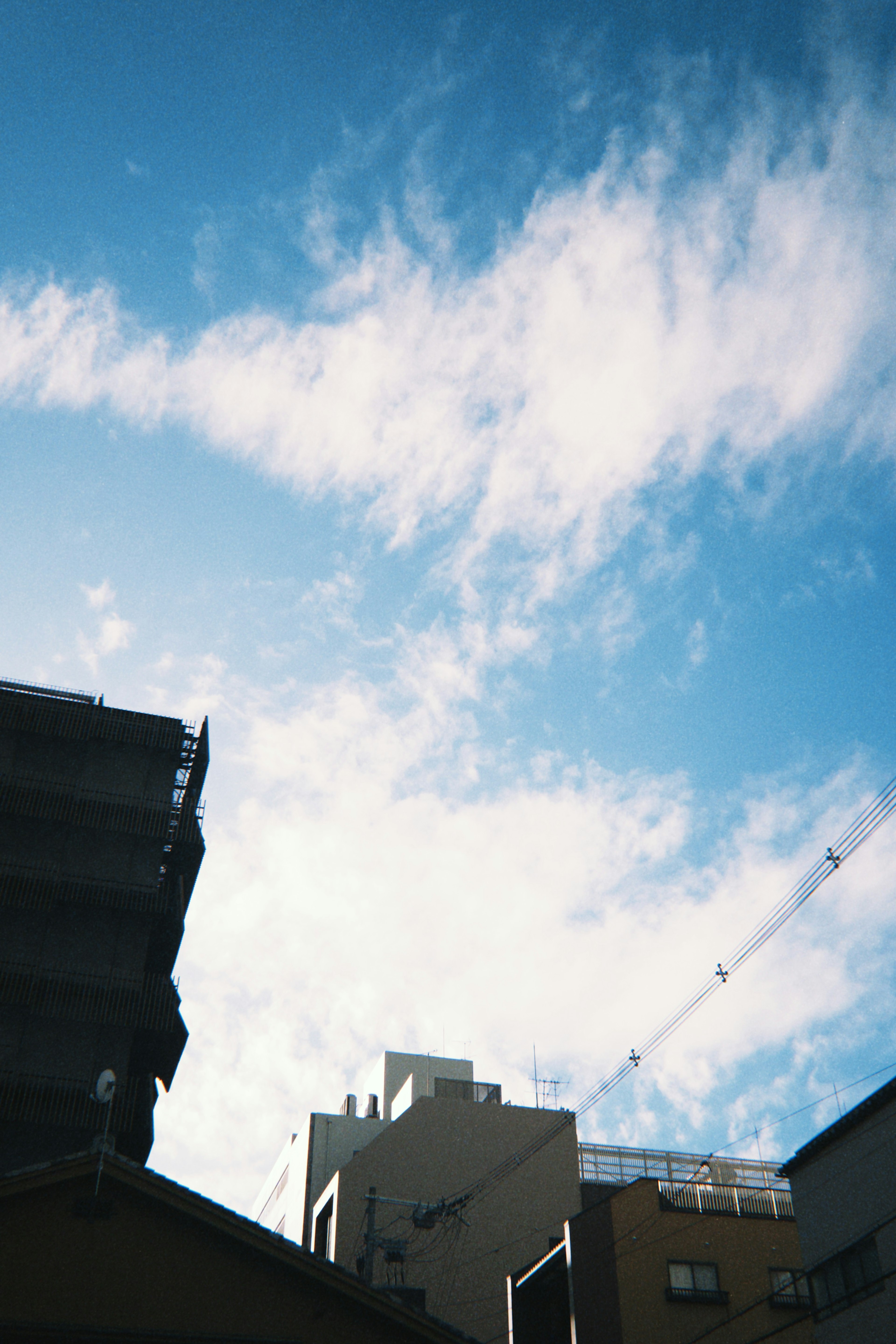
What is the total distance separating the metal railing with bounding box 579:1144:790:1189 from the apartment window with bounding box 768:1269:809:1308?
16.0m

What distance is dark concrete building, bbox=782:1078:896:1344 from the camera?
78.2 ft

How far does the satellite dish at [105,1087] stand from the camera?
2047 centimetres

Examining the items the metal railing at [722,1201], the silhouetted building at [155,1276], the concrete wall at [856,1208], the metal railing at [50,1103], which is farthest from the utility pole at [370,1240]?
the silhouetted building at [155,1276]

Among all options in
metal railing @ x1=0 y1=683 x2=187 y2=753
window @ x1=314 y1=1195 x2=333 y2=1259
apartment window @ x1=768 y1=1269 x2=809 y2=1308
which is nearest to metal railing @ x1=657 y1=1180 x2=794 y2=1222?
apartment window @ x1=768 y1=1269 x2=809 y2=1308

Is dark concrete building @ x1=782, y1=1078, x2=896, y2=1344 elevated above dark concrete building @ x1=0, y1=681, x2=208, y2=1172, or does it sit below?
below

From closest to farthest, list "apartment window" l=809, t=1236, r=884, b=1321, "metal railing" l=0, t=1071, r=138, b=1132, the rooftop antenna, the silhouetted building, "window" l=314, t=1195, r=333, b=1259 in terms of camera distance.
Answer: the silhouetted building < the rooftop antenna < "apartment window" l=809, t=1236, r=884, b=1321 < "metal railing" l=0, t=1071, r=138, b=1132 < "window" l=314, t=1195, r=333, b=1259

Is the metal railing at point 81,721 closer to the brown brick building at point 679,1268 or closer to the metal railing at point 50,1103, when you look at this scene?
the metal railing at point 50,1103

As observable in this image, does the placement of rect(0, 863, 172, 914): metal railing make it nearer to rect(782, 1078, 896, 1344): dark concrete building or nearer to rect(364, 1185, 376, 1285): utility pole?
rect(364, 1185, 376, 1285): utility pole

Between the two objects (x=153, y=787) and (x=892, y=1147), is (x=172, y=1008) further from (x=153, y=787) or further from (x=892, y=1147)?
(x=892, y=1147)

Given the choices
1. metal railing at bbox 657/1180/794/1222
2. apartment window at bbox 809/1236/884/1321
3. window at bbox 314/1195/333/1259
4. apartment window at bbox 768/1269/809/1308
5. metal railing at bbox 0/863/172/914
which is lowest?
apartment window at bbox 809/1236/884/1321

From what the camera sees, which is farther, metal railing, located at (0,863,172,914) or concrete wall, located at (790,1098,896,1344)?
metal railing, located at (0,863,172,914)

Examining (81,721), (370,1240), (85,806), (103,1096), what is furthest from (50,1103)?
(103,1096)

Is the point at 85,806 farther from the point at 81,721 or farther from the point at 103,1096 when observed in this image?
the point at 103,1096

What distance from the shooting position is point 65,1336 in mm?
17734
